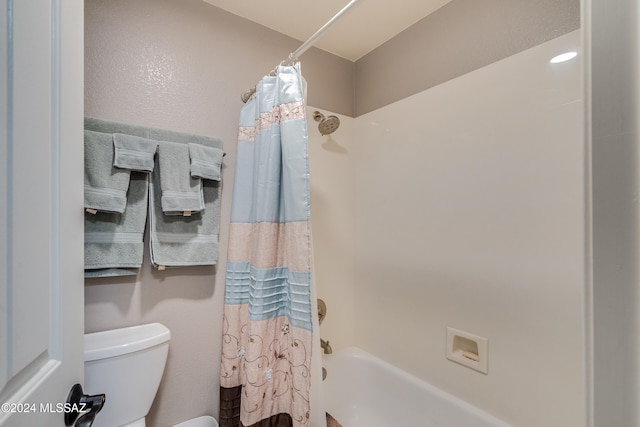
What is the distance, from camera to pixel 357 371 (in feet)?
5.79

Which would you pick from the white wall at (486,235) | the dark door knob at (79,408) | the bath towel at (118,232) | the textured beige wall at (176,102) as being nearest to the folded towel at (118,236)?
the bath towel at (118,232)

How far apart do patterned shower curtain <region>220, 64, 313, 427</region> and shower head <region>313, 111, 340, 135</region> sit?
0.45m

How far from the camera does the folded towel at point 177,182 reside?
1.20 metres

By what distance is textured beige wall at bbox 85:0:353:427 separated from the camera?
1.18m

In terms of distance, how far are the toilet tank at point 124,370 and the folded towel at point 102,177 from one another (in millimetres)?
517

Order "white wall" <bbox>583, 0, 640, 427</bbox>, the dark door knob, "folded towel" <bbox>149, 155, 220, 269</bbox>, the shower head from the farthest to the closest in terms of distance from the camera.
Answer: the shower head
"folded towel" <bbox>149, 155, 220, 269</bbox>
the dark door knob
"white wall" <bbox>583, 0, 640, 427</bbox>

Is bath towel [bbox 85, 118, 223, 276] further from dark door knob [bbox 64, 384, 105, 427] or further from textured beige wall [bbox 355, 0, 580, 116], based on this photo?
textured beige wall [bbox 355, 0, 580, 116]

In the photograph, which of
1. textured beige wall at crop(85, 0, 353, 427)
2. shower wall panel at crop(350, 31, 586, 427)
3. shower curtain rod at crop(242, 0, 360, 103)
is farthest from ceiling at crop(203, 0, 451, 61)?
shower wall panel at crop(350, 31, 586, 427)

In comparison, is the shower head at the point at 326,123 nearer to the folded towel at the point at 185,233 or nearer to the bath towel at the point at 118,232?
the folded towel at the point at 185,233

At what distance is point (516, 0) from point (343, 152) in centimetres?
113

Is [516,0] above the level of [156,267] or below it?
above

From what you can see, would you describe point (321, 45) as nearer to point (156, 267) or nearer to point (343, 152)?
point (343, 152)

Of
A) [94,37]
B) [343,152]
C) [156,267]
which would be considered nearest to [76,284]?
[156,267]

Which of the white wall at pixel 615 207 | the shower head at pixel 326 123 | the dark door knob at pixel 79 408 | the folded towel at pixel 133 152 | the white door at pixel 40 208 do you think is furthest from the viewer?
the shower head at pixel 326 123
